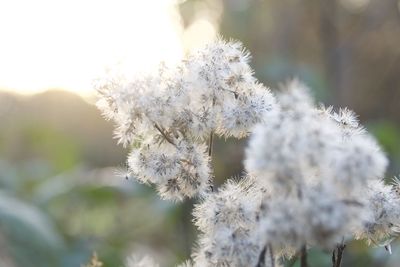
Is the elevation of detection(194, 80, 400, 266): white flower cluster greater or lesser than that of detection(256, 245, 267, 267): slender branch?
greater

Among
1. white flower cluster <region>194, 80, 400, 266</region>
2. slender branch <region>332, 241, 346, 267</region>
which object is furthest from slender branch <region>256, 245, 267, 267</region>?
slender branch <region>332, 241, 346, 267</region>

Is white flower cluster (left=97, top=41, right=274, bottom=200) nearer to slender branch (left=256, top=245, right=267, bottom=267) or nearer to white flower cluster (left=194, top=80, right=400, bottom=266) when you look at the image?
white flower cluster (left=194, top=80, right=400, bottom=266)

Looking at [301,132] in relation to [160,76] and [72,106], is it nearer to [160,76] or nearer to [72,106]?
[160,76]

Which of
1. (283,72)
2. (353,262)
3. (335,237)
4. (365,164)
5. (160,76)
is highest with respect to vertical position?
(283,72)

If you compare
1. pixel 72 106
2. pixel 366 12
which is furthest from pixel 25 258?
pixel 72 106

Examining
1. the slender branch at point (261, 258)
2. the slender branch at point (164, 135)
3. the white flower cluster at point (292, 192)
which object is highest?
the slender branch at point (164, 135)

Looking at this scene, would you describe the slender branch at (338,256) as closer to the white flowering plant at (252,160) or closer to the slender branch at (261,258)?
the white flowering plant at (252,160)

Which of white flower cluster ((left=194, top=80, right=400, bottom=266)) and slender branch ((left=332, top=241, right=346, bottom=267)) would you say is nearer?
white flower cluster ((left=194, top=80, right=400, bottom=266))

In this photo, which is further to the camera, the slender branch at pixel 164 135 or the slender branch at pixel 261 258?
the slender branch at pixel 164 135

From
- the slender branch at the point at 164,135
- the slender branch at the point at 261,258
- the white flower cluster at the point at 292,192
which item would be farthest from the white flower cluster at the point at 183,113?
the slender branch at the point at 261,258
